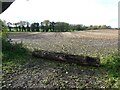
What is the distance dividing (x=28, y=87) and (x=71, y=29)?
125ft

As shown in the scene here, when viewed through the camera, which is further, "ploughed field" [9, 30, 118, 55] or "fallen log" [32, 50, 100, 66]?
"ploughed field" [9, 30, 118, 55]

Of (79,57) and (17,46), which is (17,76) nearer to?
(79,57)

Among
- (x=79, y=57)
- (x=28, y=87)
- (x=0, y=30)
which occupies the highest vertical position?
(x=0, y=30)

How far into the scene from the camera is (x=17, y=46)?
12.2 m

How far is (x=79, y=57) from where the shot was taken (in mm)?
9781

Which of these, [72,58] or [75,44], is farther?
[75,44]

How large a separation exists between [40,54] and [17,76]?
2316 millimetres

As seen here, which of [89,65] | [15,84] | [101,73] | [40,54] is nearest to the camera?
[15,84]

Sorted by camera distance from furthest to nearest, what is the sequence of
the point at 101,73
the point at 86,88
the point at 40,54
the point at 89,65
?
the point at 40,54, the point at 89,65, the point at 101,73, the point at 86,88

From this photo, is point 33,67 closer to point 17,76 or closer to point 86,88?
point 17,76

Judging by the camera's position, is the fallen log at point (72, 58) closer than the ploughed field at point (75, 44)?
Yes

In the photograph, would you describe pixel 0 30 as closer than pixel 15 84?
No

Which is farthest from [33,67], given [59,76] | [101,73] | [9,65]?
[101,73]

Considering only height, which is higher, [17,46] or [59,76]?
[17,46]
